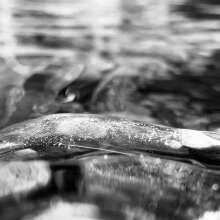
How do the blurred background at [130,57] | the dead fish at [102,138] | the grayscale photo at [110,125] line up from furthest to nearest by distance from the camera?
the blurred background at [130,57], the dead fish at [102,138], the grayscale photo at [110,125]

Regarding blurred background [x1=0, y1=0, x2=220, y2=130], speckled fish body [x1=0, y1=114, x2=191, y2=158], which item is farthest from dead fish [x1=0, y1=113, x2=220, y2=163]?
blurred background [x1=0, y1=0, x2=220, y2=130]

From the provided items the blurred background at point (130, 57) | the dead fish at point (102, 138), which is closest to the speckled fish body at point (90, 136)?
the dead fish at point (102, 138)

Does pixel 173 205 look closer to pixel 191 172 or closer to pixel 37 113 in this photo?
pixel 191 172

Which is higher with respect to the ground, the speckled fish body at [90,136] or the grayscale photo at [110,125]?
the speckled fish body at [90,136]

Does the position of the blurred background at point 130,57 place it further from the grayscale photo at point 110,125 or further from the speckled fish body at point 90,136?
the speckled fish body at point 90,136

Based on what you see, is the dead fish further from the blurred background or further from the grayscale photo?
the blurred background

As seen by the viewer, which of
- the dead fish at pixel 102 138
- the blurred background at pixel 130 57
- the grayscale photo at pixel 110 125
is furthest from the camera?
the blurred background at pixel 130 57

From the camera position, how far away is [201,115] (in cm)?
149

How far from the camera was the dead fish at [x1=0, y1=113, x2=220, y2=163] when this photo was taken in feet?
3.04

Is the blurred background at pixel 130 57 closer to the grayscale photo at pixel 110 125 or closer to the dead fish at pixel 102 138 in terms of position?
the grayscale photo at pixel 110 125

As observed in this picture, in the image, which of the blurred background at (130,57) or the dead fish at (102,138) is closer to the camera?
the dead fish at (102,138)

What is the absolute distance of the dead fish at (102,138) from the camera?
0.93m

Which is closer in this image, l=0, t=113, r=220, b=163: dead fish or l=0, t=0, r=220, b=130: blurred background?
l=0, t=113, r=220, b=163: dead fish

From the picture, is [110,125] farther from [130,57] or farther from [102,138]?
[130,57]
